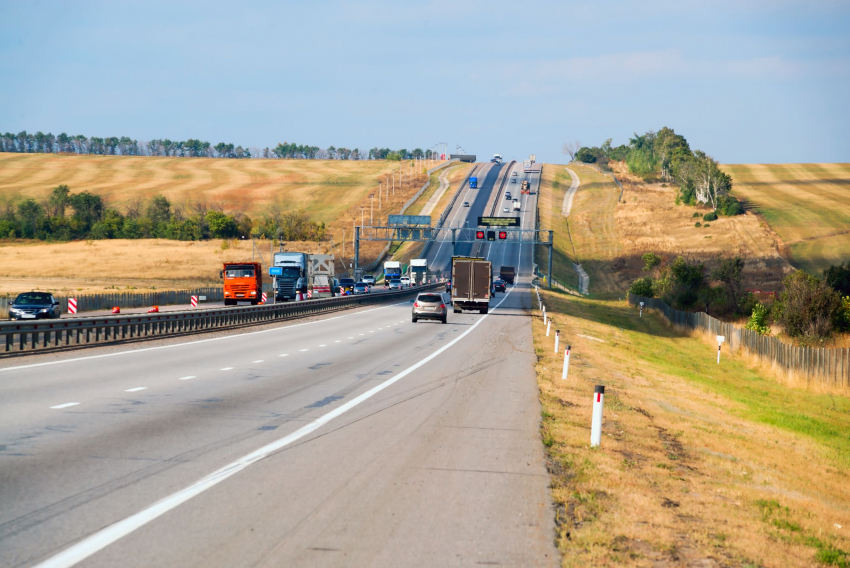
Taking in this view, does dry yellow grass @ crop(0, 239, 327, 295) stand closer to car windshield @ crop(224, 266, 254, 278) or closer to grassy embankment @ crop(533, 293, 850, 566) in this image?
car windshield @ crop(224, 266, 254, 278)

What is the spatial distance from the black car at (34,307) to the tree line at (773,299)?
36.2 m

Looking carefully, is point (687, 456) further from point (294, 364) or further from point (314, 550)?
point (294, 364)

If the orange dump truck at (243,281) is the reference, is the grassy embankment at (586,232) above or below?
above

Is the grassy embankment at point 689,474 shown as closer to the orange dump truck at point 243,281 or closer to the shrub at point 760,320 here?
the shrub at point 760,320

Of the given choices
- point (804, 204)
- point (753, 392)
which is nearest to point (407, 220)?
point (804, 204)

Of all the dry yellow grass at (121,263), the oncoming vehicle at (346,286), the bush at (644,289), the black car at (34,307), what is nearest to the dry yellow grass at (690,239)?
the bush at (644,289)

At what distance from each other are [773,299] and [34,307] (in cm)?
4499

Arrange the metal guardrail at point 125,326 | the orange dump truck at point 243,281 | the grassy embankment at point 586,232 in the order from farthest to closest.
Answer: the grassy embankment at point 586,232, the orange dump truck at point 243,281, the metal guardrail at point 125,326

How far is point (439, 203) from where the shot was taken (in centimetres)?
16412

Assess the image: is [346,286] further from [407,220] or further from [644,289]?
[407,220]

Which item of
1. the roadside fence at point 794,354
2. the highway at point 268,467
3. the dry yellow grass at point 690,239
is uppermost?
the dry yellow grass at point 690,239

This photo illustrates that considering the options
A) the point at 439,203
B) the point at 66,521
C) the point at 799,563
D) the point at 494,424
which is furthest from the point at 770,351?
the point at 439,203

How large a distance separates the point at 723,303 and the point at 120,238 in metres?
117

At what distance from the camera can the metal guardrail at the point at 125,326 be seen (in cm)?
2405
